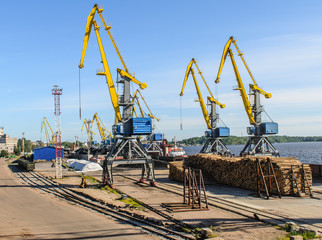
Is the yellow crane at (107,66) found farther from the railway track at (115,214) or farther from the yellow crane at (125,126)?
the railway track at (115,214)

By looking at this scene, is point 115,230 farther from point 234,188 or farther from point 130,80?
point 130,80

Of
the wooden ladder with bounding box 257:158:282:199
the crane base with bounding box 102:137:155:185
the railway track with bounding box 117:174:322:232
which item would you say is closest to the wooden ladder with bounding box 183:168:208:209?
the railway track with bounding box 117:174:322:232

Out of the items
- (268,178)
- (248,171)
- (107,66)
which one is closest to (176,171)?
(248,171)

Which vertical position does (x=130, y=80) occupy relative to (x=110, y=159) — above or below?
above

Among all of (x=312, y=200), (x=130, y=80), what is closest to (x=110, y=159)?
(x=130, y=80)

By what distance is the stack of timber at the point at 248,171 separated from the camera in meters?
21.9

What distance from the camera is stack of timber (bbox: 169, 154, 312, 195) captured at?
21875 millimetres

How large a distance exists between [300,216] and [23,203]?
58.2 feet

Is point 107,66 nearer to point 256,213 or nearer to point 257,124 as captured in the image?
point 256,213

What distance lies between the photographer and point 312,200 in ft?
66.3

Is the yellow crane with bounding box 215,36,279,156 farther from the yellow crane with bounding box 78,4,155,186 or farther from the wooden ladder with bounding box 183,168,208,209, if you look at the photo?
the wooden ladder with bounding box 183,168,208,209

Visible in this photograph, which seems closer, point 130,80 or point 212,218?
point 212,218

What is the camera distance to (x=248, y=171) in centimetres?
2473

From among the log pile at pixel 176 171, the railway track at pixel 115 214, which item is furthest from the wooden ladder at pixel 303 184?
the railway track at pixel 115 214
